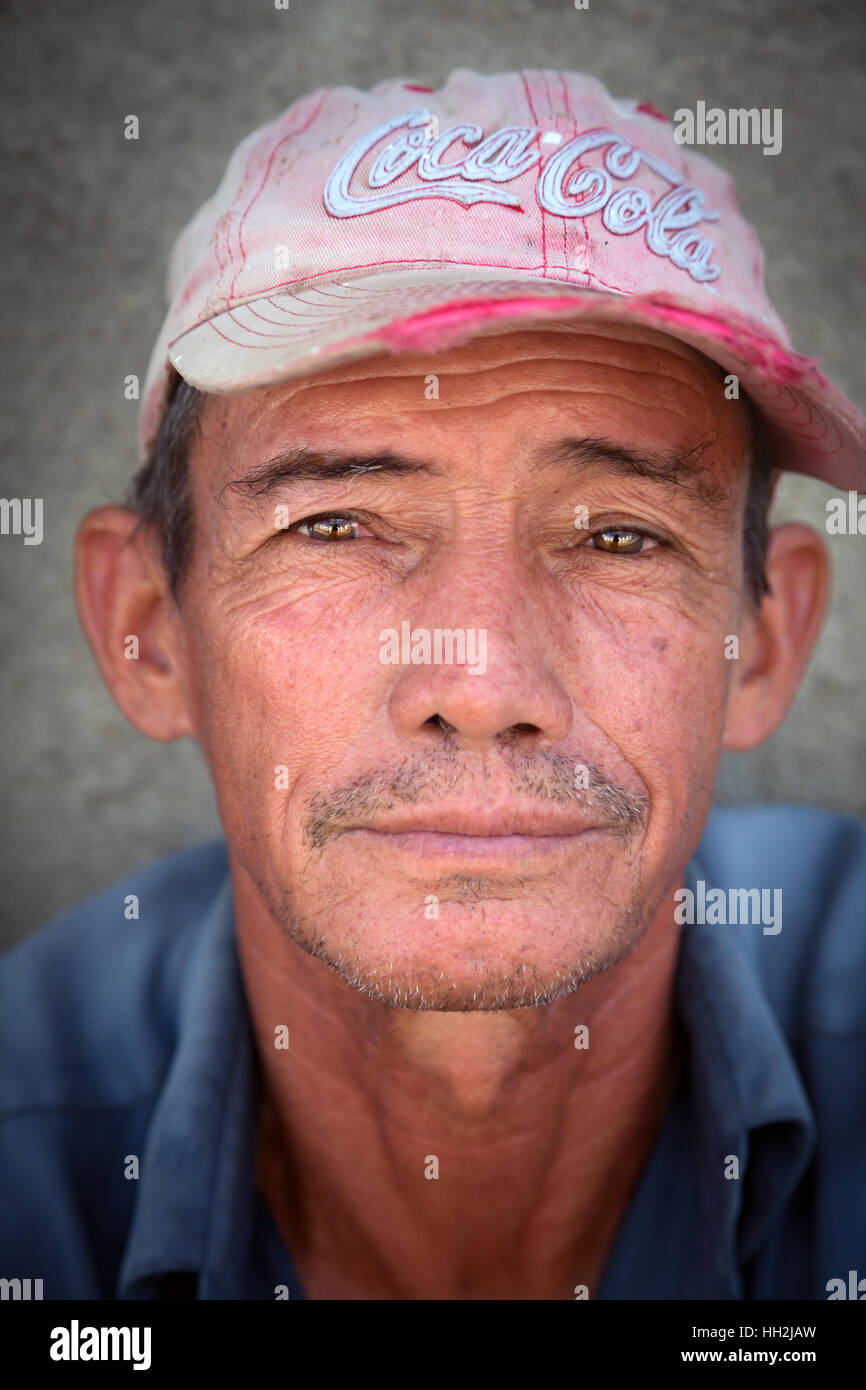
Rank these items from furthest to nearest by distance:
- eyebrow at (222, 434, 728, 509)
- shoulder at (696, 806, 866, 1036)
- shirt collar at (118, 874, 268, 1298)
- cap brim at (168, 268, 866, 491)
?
shoulder at (696, 806, 866, 1036) → shirt collar at (118, 874, 268, 1298) → eyebrow at (222, 434, 728, 509) → cap brim at (168, 268, 866, 491)

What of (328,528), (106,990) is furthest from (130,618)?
(106,990)

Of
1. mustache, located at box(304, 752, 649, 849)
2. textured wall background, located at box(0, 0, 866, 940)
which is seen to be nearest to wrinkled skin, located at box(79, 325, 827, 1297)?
mustache, located at box(304, 752, 649, 849)

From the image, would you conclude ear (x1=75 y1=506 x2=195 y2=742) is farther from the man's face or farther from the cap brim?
the cap brim

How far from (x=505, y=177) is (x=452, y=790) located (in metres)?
0.83

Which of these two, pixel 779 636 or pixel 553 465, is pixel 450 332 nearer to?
pixel 553 465

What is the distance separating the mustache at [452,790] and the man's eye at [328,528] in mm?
358

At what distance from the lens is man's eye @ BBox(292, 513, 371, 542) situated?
1713 mm

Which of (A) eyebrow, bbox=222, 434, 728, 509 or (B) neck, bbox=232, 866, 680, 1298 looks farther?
(B) neck, bbox=232, 866, 680, 1298

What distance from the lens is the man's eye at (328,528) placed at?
67.4 inches

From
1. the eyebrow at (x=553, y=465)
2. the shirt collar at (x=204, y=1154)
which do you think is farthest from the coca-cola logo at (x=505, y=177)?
Answer: the shirt collar at (x=204, y=1154)

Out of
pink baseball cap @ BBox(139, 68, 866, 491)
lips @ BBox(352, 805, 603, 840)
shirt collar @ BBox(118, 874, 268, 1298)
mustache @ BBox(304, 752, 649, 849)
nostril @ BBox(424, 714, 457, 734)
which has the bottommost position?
shirt collar @ BBox(118, 874, 268, 1298)

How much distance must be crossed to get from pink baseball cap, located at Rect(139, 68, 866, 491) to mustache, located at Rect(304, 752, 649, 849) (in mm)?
522
